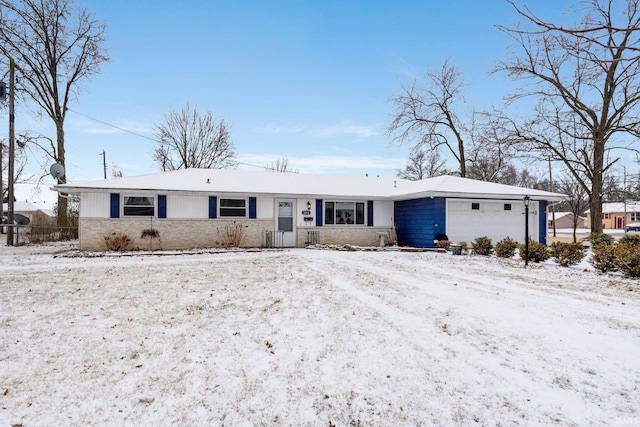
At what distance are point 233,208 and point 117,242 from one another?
4898 mm

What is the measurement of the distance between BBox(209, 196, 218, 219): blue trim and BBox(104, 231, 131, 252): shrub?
11.4 feet

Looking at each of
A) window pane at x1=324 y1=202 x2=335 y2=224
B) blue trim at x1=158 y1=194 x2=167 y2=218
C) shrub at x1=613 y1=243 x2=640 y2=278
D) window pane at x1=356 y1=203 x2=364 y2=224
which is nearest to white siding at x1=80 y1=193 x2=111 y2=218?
blue trim at x1=158 y1=194 x2=167 y2=218

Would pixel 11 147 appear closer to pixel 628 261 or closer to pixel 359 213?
pixel 359 213

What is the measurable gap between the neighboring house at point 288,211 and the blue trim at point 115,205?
4 centimetres

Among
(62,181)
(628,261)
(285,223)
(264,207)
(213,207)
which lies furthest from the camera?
(62,181)

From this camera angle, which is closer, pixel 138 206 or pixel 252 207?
pixel 138 206

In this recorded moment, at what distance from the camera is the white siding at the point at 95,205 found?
1397 cm

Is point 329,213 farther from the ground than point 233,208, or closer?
closer

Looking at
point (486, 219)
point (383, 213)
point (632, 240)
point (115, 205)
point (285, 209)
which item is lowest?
A: point (632, 240)

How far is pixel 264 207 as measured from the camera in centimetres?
1612

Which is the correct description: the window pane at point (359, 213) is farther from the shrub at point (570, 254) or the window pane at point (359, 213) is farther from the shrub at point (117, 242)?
the shrub at point (117, 242)

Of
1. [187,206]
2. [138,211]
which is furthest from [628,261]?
[138,211]

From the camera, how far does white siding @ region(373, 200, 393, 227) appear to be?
1765cm

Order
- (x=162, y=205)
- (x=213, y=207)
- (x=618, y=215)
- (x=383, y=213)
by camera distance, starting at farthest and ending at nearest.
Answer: (x=618, y=215) < (x=383, y=213) < (x=213, y=207) < (x=162, y=205)
